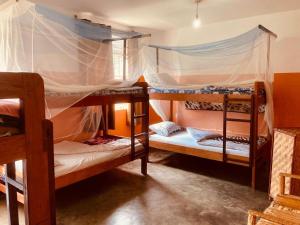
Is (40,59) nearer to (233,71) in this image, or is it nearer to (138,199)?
(138,199)

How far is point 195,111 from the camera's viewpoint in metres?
5.09

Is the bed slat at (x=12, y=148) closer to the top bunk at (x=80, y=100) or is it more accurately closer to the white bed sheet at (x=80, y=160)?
the top bunk at (x=80, y=100)

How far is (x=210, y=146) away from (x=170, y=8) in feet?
7.55

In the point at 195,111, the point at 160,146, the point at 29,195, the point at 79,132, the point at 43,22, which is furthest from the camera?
the point at 195,111

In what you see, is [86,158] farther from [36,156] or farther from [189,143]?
[189,143]

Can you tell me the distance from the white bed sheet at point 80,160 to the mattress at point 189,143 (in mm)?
985

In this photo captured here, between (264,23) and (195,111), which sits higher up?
(264,23)

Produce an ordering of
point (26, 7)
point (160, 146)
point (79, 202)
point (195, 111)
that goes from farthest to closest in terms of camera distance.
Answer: point (195, 111), point (160, 146), point (79, 202), point (26, 7)

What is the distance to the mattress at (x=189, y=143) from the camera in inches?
134

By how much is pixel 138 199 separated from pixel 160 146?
1.37 metres

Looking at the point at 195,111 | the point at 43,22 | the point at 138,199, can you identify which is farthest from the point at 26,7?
the point at 195,111

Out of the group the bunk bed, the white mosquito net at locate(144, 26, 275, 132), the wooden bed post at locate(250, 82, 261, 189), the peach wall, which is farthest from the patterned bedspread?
the wooden bed post at locate(250, 82, 261, 189)

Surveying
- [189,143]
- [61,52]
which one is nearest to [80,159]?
[61,52]

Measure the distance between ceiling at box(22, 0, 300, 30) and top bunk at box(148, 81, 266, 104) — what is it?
1284 mm
